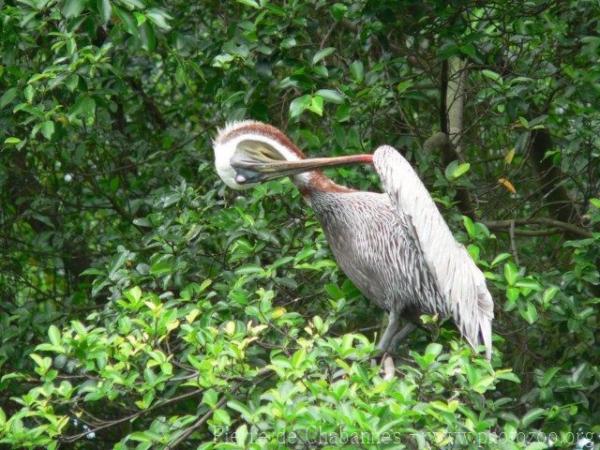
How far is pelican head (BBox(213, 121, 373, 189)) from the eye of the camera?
5.43m

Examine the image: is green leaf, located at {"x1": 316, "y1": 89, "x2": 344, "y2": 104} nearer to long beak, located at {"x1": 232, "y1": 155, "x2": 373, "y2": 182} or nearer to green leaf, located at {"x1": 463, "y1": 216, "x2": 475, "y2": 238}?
long beak, located at {"x1": 232, "y1": 155, "x2": 373, "y2": 182}

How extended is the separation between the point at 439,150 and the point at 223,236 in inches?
47.9

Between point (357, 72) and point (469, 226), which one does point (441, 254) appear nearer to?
point (469, 226)

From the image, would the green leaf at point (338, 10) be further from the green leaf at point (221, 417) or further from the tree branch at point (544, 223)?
the green leaf at point (221, 417)

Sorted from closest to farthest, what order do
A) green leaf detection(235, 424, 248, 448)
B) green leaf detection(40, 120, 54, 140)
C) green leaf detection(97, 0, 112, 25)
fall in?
green leaf detection(235, 424, 248, 448) < green leaf detection(97, 0, 112, 25) < green leaf detection(40, 120, 54, 140)

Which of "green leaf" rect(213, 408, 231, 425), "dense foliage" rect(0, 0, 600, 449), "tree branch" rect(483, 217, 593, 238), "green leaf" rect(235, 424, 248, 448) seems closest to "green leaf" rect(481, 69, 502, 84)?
"dense foliage" rect(0, 0, 600, 449)

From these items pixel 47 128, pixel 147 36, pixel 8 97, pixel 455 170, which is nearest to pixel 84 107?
pixel 47 128

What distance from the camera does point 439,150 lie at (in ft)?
21.0

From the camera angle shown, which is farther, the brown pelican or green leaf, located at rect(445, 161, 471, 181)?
green leaf, located at rect(445, 161, 471, 181)

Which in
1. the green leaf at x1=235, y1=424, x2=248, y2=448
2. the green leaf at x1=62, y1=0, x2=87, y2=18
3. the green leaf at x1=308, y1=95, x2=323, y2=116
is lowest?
the green leaf at x1=235, y1=424, x2=248, y2=448

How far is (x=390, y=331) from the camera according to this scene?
542 centimetres

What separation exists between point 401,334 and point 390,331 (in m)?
0.12

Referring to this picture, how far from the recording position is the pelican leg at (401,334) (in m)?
5.42

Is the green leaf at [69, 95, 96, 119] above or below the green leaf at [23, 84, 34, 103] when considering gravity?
below
